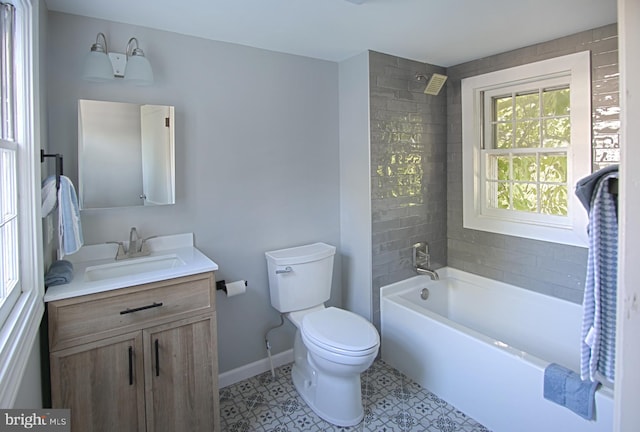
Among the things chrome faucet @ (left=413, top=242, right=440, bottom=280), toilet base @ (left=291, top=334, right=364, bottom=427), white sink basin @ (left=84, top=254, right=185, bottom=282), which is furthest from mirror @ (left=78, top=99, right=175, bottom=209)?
chrome faucet @ (left=413, top=242, right=440, bottom=280)

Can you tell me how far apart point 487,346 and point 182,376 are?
1.62 meters

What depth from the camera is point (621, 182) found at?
1.05 metres

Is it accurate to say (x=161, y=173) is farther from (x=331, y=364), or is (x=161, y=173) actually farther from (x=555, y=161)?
(x=555, y=161)

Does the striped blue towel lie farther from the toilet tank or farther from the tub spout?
the tub spout

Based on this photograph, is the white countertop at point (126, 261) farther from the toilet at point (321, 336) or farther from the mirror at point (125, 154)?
the toilet at point (321, 336)

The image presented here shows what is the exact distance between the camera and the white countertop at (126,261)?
171 centimetres

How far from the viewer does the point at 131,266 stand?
2.16 meters

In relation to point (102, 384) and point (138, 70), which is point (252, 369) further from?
point (138, 70)

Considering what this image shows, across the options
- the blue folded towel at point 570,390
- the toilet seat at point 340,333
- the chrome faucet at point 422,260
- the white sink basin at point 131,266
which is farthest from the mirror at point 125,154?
the blue folded towel at point 570,390

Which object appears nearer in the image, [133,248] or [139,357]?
[139,357]

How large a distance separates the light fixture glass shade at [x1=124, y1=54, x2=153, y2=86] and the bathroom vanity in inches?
38.6

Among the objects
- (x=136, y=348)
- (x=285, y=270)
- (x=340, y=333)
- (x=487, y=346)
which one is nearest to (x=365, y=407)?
(x=340, y=333)

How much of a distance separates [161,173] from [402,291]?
1892 mm

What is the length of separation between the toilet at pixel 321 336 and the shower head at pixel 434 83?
→ 1458 millimetres
